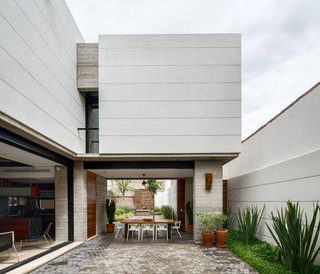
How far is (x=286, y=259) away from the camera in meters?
5.49

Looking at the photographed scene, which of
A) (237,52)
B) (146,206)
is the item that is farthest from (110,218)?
(146,206)

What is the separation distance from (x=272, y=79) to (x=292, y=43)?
1964mm

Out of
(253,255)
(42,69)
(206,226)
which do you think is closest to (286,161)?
(253,255)

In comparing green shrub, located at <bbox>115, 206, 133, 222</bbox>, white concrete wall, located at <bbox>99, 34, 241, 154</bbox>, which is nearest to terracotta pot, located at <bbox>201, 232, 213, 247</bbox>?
white concrete wall, located at <bbox>99, 34, 241, 154</bbox>

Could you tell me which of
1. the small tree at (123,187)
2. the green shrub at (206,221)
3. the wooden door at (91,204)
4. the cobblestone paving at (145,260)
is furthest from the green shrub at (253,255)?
A: the small tree at (123,187)

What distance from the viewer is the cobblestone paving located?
20.3ft

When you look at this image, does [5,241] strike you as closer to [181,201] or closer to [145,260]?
[145,260]

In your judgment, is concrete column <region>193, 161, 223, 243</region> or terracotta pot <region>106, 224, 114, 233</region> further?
terracotta pot <region>106, 224, 114, 233</region>

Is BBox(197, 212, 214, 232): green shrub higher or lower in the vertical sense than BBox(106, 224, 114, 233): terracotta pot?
higher

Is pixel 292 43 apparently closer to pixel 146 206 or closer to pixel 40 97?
pixel 40 97

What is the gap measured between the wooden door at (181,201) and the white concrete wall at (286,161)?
3.81m

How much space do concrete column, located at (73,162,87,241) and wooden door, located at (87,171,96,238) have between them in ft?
1.64

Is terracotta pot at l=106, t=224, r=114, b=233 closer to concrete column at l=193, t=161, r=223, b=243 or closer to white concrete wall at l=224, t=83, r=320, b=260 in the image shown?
concrete column at l=193, t=161, r=223, b=243

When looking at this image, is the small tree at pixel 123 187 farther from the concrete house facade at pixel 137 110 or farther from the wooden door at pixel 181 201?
the concrete house facade at pixel 137 110
